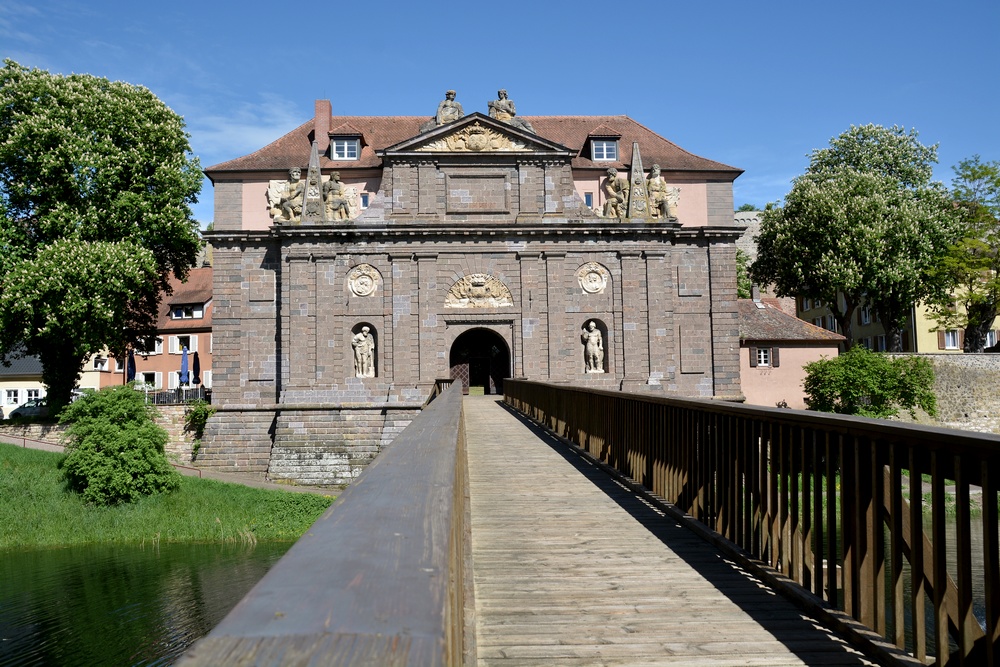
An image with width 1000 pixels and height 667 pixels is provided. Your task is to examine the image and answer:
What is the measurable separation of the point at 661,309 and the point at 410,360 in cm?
1058

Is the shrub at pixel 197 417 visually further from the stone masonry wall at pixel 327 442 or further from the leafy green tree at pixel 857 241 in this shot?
the leafy green tree at pixel 857 241

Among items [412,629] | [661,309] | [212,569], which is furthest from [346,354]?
[412,629]

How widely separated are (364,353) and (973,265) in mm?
30395

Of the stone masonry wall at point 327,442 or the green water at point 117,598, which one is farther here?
the stone masonry wall at point 327,442

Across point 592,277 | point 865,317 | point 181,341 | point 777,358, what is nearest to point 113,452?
point 592,277

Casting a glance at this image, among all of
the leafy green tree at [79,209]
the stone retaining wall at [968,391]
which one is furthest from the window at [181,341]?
the stone retaining wall at [968,391]

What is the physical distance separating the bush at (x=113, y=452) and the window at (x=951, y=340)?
4254 cm

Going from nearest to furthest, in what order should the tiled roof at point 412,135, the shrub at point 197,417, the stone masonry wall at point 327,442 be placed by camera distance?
the stone masonry wall at point 327,442 → the shrub at point 197,417 → the tiled roof at point 412,135

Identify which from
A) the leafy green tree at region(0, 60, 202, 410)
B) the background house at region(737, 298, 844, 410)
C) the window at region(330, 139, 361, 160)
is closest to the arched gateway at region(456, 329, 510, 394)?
the window at region(330, 139, 361, 160)

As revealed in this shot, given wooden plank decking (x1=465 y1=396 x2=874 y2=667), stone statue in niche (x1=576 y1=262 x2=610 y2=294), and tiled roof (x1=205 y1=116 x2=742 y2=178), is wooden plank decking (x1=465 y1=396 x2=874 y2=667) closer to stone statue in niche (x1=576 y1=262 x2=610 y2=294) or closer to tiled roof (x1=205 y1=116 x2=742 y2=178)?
stone statue in niche (x1=576 y1=262 x2=610 y2=294)

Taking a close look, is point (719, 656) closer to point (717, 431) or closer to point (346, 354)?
point (717, 431)

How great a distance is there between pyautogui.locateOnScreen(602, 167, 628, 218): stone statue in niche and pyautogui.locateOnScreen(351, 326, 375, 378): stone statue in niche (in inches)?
435

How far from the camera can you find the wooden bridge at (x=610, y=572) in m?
1.19

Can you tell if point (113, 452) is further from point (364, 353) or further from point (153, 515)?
point (364, 353)
